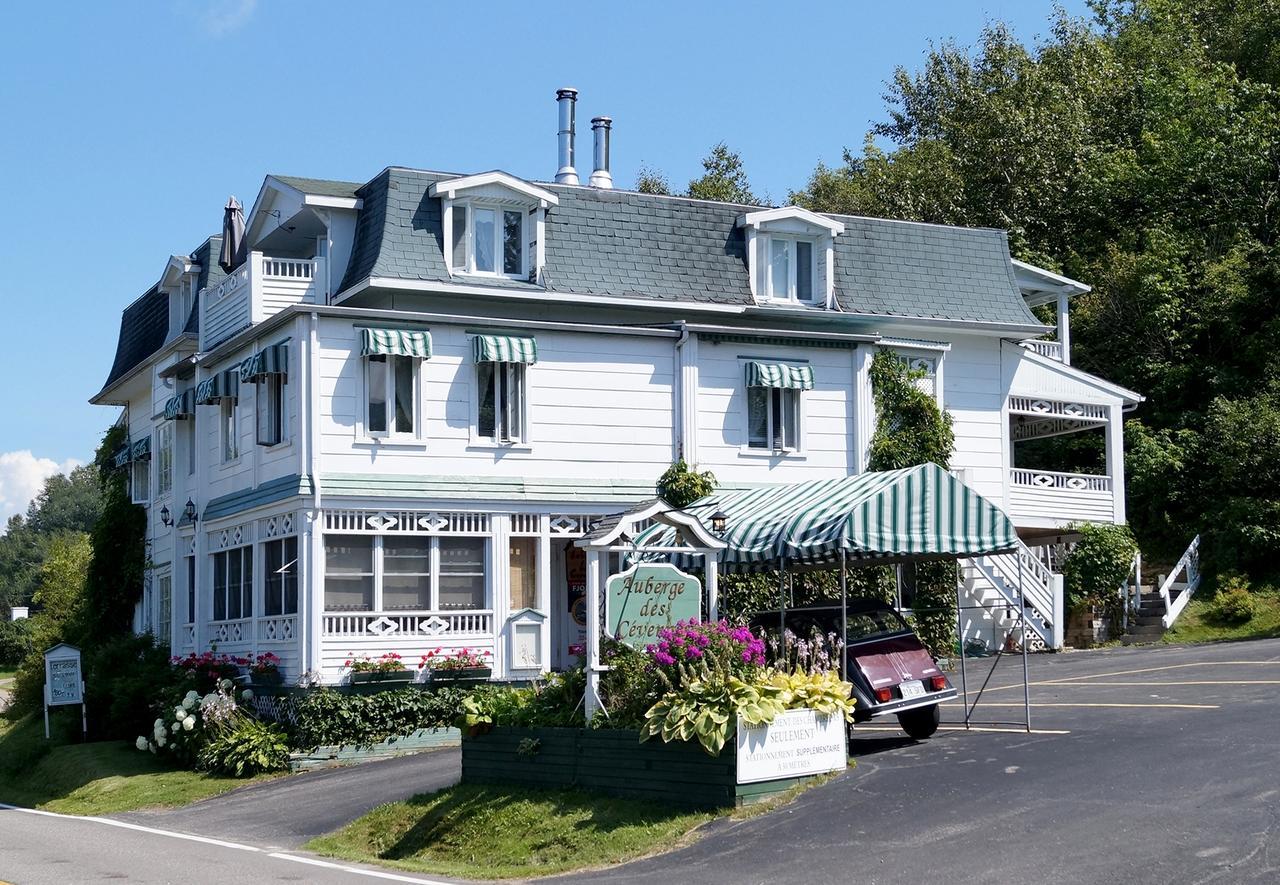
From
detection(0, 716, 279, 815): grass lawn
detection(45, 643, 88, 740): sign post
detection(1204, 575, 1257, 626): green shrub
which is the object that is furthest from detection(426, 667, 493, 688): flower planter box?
detection(1204, 575, 1257, 626): green shrub

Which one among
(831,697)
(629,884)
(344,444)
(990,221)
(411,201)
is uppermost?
(990,221)

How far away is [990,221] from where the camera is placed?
162 feet

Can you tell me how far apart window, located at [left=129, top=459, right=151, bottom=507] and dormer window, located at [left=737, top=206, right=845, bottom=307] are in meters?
14.8

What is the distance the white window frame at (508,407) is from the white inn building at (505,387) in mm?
51

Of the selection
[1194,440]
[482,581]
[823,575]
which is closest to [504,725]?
[482,581]

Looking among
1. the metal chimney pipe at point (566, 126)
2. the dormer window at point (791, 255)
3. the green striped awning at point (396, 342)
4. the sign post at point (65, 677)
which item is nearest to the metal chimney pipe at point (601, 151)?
the metal chimney pipe at point (566, 126)

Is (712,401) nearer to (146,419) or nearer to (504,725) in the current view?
(504,725)

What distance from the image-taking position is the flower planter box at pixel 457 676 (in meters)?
26.0

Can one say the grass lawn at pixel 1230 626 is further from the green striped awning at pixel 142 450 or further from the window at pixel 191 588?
the green striped awning at pixel 142 450

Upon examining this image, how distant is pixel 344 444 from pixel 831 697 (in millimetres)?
12948

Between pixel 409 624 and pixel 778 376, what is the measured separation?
8237 millimetres

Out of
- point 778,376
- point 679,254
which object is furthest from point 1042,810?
point 679,254

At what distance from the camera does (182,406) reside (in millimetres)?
31938

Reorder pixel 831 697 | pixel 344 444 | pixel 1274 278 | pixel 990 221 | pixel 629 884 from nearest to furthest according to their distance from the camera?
pixel 629 884
pixel 831 697
pixel 344 444
pixel 1274 278
pixel 990 221
